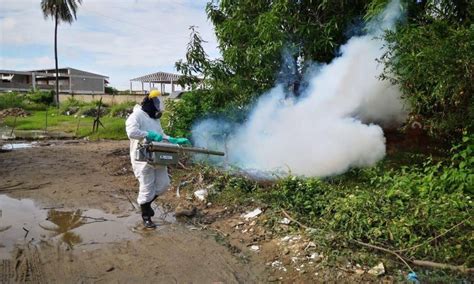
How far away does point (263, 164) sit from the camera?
8312mm

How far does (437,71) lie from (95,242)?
4827mm

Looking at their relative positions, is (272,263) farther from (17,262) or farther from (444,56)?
(444,56)

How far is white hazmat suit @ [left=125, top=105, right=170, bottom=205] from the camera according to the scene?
5.84 m

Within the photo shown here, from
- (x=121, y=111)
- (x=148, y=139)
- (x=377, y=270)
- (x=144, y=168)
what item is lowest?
(x=377, y=270)

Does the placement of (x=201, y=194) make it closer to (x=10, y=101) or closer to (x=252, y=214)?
(x=252, y=214)

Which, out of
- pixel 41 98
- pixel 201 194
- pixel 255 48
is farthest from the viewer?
pixel 41 98

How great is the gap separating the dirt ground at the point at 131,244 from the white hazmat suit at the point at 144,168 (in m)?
0.50

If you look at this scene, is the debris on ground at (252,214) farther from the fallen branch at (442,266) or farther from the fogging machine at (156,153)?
the fallen branch at (442,266)

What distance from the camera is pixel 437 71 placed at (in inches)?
199

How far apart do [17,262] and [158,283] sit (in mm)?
1682

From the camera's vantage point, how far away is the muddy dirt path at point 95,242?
13.9ft

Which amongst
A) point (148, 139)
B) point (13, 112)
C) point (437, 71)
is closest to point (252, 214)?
point (148, 139)

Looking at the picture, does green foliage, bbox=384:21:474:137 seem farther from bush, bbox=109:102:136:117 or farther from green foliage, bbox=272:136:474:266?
bush, bbox=109:102:136:117

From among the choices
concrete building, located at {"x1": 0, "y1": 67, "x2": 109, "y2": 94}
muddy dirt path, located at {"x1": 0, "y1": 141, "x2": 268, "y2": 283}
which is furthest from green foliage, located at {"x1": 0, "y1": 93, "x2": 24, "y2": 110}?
muddy dirt path, located at {"x1": 0, "y1": 141, "x2": 268, "y2": 283}
